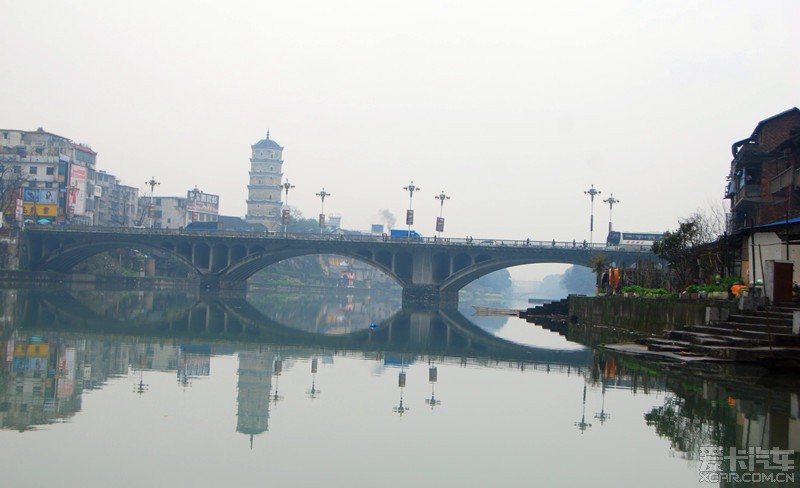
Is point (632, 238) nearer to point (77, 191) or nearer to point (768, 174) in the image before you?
point (768, 174)

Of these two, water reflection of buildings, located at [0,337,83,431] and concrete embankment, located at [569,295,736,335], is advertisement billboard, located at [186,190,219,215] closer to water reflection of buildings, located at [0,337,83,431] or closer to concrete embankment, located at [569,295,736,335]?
concrete embankment, located at [569,295,736,335]

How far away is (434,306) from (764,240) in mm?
62437

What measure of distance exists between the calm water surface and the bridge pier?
205 feet

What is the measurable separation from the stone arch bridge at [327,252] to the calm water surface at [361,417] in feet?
201

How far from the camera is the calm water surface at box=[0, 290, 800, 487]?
1366cm

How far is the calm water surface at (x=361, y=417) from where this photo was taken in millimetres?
13664

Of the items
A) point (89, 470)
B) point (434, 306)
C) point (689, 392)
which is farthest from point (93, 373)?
point (434, 306)

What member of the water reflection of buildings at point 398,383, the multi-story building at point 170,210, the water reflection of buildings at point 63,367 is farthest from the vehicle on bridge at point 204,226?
the water reflection of buildings at point 398,383

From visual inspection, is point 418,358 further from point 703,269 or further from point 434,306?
point 434,306

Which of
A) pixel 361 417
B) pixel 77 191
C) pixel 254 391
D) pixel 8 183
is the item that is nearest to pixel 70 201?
pixel 77 191

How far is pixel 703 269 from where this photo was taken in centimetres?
4825

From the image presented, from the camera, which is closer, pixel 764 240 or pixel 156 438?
pixel 156 438

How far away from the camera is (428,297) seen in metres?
99.2

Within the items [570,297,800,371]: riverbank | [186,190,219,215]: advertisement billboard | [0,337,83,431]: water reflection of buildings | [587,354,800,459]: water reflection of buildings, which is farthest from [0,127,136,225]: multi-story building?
[587,354,800,459]: water reflection of buildings
